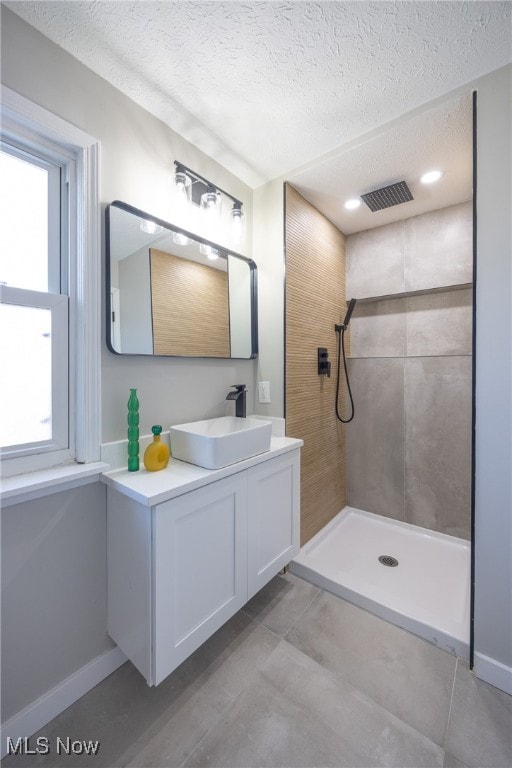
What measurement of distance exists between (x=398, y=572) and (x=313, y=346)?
4.98 ft

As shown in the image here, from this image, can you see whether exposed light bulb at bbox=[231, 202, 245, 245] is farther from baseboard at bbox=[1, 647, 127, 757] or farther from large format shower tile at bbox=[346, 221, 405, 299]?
baseboard at bbox=[1, 647, 127, 757]

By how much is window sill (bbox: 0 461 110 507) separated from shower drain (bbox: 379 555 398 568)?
182 cm

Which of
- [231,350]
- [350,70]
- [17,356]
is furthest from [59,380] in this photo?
[350,70]

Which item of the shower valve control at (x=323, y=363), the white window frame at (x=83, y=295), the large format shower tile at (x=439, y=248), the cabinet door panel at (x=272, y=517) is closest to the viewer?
the white window frame at (x=83, y=295)

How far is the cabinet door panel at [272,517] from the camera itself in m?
1.38

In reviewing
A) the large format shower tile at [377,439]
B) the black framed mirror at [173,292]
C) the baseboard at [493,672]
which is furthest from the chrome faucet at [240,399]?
the baseboard at [493,672]

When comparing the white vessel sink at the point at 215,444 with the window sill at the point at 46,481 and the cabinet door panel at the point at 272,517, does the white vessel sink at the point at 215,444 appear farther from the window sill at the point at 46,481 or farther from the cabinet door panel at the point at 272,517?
the window sill at the point at 46,481

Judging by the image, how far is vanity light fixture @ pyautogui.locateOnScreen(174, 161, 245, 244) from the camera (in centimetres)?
143

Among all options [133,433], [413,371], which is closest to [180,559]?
[133,433]

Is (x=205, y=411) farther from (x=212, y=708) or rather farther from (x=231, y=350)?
(x=212, y=708)

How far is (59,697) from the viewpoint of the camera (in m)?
1.09

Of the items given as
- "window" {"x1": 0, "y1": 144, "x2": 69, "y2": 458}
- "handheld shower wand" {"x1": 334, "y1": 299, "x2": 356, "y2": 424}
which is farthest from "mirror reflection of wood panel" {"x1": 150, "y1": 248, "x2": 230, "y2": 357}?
"handheld shower wand" {"x1": 334, "y1": 299, "x2": 356, "y2": 424}

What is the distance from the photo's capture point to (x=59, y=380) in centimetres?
114

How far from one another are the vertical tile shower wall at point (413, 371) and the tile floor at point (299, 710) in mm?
1070
